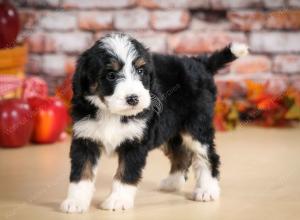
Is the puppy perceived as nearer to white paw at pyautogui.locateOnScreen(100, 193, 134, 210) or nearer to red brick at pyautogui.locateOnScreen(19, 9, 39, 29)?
white paw at pyautogui.locateOnScreen(100, 193, 134, 210)

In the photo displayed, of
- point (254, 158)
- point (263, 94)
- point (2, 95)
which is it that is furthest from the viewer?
point (263, 94)

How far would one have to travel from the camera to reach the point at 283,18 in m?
4.95

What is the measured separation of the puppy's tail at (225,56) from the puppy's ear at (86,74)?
657 mm

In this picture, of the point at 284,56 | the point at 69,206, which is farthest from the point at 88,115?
the point at 284,56

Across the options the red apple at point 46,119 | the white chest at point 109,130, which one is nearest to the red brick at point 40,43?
the red apple at point 46,119

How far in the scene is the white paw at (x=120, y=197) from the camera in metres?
2.72

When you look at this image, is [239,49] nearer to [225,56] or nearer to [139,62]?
[225,56]

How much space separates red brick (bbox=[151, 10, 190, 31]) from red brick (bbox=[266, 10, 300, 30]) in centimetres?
64

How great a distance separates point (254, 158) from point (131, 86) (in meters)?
1.52

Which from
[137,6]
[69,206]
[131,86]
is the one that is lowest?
[69,206]

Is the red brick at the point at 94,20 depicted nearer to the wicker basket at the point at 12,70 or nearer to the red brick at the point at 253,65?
the wicker basket at the point at 12,70

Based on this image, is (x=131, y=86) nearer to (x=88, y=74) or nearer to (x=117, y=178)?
(x=88, y=74)

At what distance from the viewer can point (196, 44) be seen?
4945mm

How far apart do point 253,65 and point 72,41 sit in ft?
4.60
